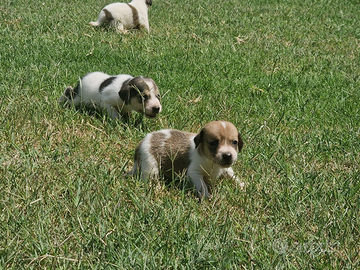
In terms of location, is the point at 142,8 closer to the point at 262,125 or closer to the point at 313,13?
the point at 313,13

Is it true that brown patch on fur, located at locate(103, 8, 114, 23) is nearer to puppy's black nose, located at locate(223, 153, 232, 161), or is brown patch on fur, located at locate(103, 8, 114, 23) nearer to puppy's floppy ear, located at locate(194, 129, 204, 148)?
puppy's floppy ear, located at locate(194, 129, 204, 148)

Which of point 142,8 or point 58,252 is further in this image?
point 142,8

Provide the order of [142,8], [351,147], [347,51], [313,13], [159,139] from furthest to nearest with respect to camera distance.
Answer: [313,13]
[142,8]
[347,51]
[351,147]
[159,139]

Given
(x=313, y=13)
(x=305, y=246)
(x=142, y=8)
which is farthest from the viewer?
(x=313, y=13)

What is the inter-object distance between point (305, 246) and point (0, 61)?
566 centimetres

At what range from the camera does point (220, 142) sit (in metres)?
3.87

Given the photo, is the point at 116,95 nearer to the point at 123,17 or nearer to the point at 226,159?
the point at 226,159

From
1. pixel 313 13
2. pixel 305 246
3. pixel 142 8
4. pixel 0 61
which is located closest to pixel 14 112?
pixel 0 61

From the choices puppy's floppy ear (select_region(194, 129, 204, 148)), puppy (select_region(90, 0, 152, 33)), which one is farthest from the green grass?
puppy's floppy ear (select_region(194, 129, 204, 148))

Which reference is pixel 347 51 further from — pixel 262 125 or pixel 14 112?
pixel 14 112

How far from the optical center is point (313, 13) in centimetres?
1234

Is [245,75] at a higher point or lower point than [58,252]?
lower

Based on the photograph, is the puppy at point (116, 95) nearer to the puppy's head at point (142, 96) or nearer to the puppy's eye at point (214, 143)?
the puppy's head at point (142, 96)

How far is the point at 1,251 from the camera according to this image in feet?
9.30
